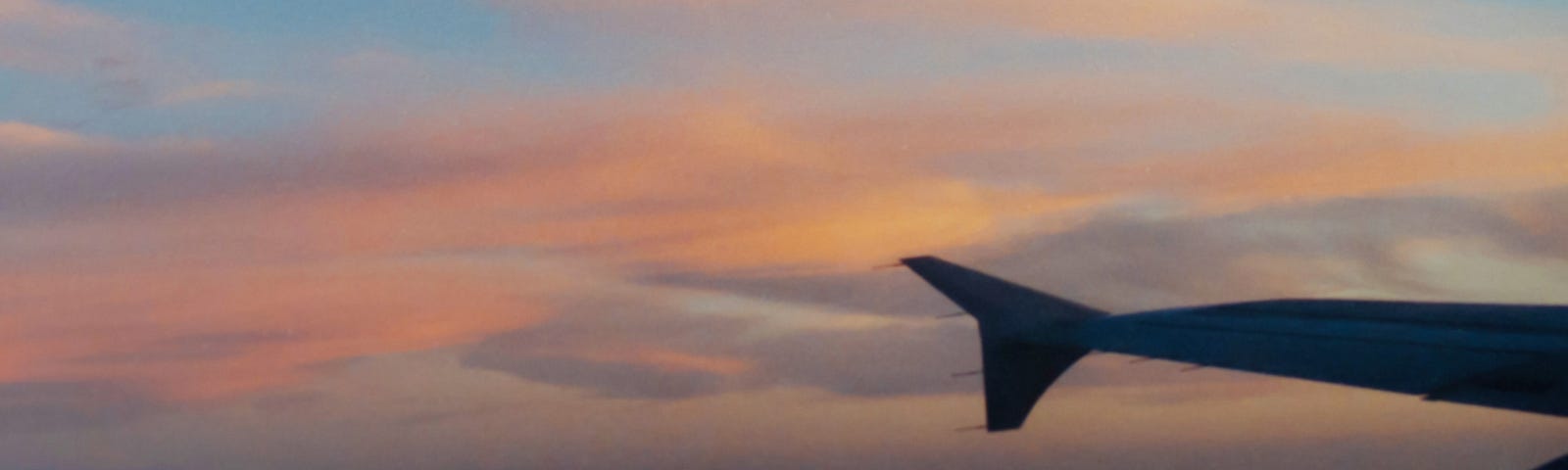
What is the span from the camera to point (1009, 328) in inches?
709

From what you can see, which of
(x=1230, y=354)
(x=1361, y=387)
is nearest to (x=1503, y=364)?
(x=1361, y=387)

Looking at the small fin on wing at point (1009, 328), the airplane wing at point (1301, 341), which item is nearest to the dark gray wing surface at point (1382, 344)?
the airplane wing at point (1301, 341)

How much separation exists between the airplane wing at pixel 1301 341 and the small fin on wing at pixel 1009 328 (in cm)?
1

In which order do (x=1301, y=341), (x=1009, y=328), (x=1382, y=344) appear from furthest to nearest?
1. (x=1009, y=328)
2. (x=1301, y=341)
3. (x=1382, y=344)

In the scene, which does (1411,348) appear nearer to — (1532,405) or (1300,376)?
(1300,376)

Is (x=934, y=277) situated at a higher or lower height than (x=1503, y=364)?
higher

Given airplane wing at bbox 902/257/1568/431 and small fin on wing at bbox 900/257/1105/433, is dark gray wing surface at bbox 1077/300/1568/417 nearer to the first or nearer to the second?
airplane wing at bbox 902/257/1568/431

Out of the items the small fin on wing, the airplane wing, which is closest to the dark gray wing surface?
the airplane wing

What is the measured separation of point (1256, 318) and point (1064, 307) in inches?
95.7

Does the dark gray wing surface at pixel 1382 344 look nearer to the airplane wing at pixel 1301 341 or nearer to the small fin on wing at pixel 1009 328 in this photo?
the airplane wing at pixel 1301 341

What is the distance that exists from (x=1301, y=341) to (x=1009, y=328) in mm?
3984

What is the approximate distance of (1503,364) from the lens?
39.1ft

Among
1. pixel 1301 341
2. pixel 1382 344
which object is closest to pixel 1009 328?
pixel 1301 341

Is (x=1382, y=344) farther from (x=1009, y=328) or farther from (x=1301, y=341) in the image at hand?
(x=1009, y=328)
